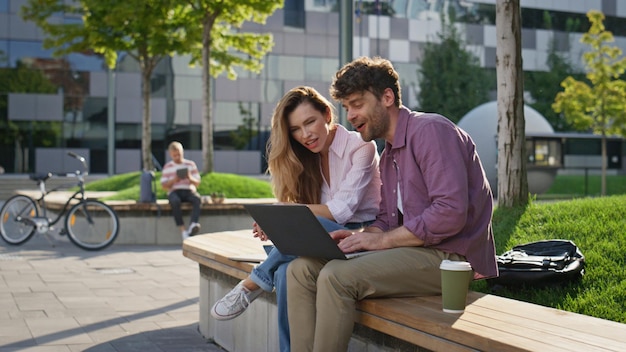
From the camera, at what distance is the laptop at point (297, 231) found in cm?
411

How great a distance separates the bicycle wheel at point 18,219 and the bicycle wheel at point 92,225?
0.73 meters

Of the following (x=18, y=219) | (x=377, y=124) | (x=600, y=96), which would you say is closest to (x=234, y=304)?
(x=377, y=124)

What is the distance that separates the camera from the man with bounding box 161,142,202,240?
14.9m

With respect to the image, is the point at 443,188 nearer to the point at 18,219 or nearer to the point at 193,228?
the point at 193,228

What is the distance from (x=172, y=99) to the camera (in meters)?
45.5

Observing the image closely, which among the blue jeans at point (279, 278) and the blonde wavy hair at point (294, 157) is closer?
the blue jeans at point (279, 278)

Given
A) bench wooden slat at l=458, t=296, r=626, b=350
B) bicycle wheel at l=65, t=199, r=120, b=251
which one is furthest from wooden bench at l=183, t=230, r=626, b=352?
bicycle wheel at l=65, t=199, r=120, b=251

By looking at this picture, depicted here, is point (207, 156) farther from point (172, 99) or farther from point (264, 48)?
point (172, 99)

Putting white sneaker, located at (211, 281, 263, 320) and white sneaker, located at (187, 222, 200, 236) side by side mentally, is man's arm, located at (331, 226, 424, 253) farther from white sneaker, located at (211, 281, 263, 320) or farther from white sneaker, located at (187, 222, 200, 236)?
white sneaker, located at (187, 222, 200, 236)

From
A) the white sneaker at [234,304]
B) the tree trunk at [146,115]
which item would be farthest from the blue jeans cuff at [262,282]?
the tree trunk at [146,115]

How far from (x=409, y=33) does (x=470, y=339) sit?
51.5 meters

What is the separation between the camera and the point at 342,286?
402 cm

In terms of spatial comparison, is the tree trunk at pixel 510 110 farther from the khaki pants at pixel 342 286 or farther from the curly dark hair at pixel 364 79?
the khaki pants at pixel 342 286

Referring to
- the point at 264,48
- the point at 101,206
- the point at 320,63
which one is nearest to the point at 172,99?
the point at 320,63
